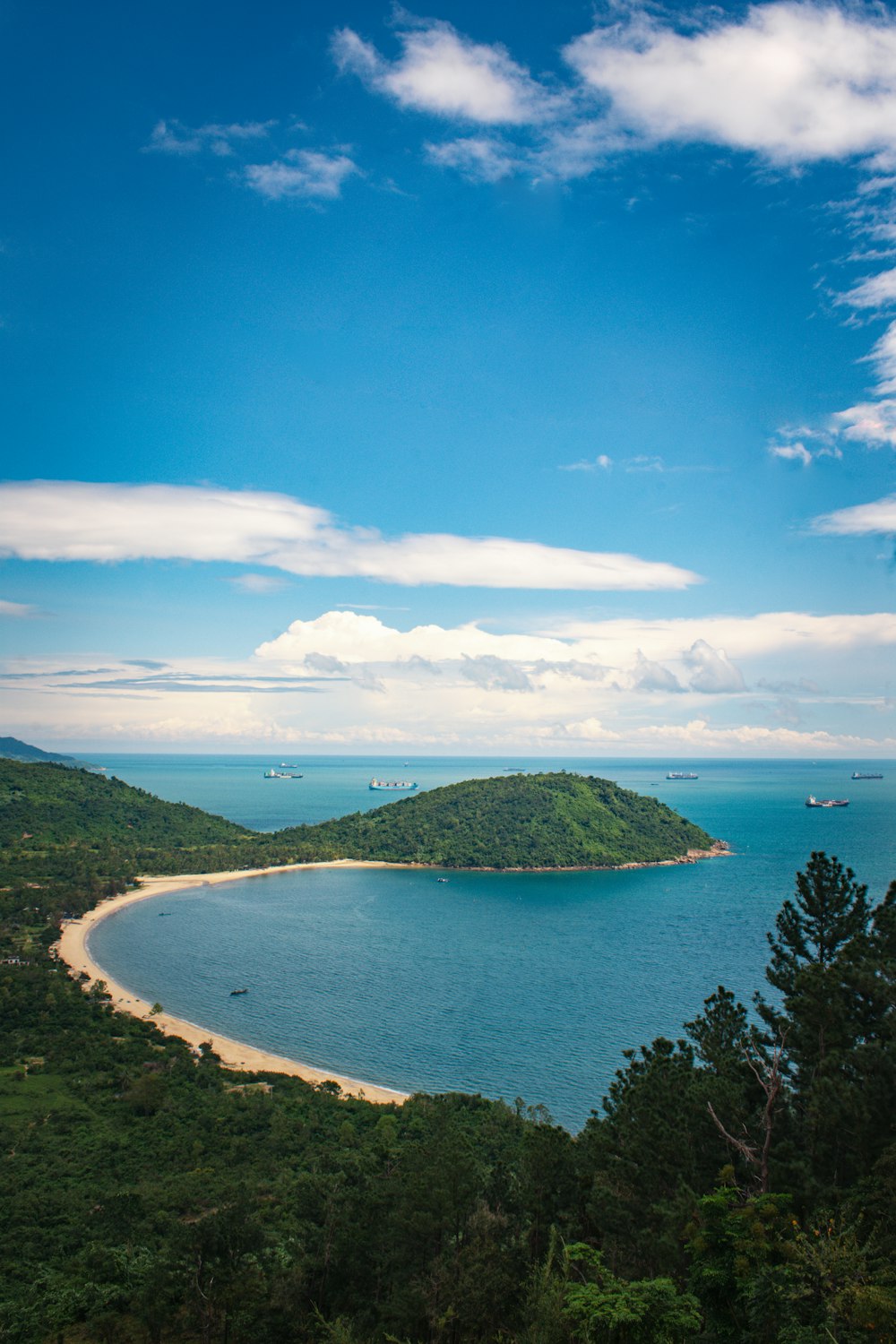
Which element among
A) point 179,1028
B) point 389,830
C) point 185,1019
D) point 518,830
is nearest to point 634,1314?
point 179,1028

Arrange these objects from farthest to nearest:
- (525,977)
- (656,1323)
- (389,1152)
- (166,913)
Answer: (166,913), (525,977), (389,1152), (656,1323)

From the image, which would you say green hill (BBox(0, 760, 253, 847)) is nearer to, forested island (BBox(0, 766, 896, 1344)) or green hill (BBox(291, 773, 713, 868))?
green hill (BBox(291, 773, 713, 868))

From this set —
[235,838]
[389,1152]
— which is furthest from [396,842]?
[389,1152]

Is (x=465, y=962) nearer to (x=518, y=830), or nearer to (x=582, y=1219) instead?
(x=582, y=1219)

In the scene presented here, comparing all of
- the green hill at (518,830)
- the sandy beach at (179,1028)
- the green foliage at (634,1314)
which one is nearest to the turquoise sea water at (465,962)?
the sandy beach at (179,1028)

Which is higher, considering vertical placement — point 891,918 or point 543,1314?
point 891,918

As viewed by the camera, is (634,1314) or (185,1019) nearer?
(634,1314)

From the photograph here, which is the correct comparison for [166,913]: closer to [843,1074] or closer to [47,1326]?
[47,1326]
